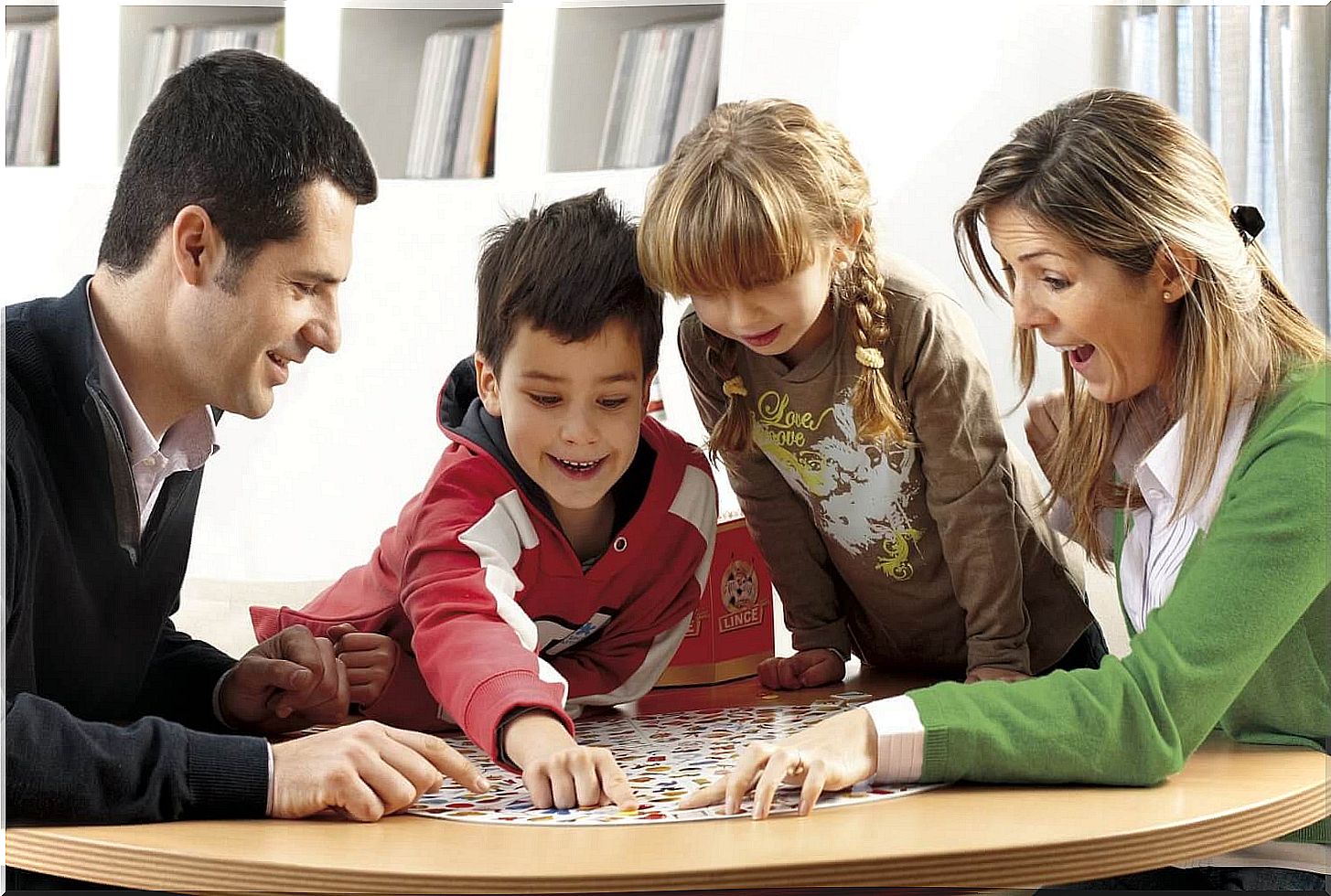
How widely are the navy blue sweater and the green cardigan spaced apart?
1.18 feet

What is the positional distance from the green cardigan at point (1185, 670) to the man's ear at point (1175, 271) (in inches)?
3.6

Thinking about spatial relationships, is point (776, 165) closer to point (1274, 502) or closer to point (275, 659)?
point (1274, 502)

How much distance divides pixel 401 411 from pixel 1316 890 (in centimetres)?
84

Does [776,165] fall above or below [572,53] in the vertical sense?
below

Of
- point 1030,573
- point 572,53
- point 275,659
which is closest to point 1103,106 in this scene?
point 1030,573

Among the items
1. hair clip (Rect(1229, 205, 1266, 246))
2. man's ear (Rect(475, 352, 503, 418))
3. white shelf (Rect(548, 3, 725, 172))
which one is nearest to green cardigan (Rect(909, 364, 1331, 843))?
hair clip (Rect(1229, 205, 1266, 246))

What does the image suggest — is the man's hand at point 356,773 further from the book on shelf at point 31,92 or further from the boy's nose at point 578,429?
the book on shelf at point 31,92

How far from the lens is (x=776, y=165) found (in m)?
0.77

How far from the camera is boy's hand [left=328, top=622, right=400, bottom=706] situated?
857mm

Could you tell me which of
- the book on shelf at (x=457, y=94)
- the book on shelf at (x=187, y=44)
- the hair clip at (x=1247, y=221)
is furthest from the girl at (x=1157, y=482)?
the book on shelf at (x=187, y=44)

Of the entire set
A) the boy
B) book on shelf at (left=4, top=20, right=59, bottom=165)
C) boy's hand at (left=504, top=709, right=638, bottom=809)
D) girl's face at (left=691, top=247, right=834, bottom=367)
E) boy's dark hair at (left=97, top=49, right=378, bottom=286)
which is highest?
book on shelf at (left=4, top=20, right=59, bottom=165)

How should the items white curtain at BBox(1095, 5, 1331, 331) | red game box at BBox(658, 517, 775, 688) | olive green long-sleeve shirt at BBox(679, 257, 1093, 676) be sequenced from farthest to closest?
white curtain at BBox(1095, 5, 1331, 331) < red game box at BBox(658, 517, 775, 688) < olive green long-sleeve shirt at BBox(679, 257, 1093, 676)

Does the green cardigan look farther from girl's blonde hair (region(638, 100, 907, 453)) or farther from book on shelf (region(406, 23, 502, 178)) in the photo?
book on shelf (region(406, 23, 502, 178))

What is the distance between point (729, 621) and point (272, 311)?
16.4 inches
